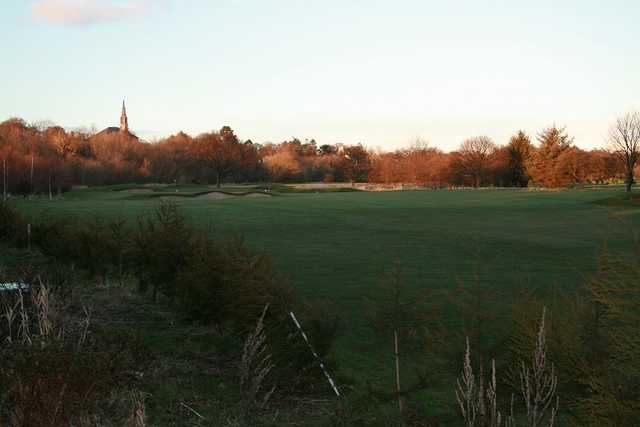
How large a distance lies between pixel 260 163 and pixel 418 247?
10360 cm

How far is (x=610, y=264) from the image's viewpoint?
21.4ft

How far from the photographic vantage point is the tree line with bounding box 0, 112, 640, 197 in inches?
3155

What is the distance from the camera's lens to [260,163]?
128 meters

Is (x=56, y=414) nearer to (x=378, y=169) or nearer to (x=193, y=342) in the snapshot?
(x=193, y=342)

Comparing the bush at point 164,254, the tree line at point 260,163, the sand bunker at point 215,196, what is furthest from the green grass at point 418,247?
the tree line at point 260,163

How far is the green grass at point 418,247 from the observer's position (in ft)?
49.8

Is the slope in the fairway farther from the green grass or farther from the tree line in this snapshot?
the tree line

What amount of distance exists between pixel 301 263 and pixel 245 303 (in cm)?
1153

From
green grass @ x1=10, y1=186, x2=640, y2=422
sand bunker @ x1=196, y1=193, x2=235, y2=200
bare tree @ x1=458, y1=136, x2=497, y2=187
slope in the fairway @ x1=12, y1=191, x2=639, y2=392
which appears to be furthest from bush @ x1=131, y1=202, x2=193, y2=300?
bare tree @ x1=458, y1=136, x2=497, y2=187

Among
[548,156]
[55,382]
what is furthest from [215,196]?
[55,382]

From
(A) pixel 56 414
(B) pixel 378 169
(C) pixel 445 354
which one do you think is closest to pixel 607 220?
(C) pixel 445 354

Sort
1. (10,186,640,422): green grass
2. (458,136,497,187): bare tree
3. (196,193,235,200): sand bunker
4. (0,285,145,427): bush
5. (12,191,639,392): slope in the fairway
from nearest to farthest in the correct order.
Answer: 1. (0,285,145,427): bush
2. (10,186,640,422): green grass
3. (12,191,639,392): slope in the fairway
4. (196,193,235,200): sand bunker
5. (458,136,497,187): bare tree

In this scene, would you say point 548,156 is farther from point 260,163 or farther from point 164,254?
point 164,254

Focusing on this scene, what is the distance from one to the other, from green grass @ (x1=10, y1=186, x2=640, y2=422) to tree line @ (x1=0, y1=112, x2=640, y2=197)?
126 feet
